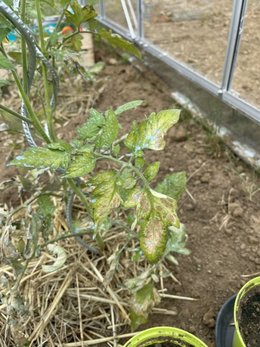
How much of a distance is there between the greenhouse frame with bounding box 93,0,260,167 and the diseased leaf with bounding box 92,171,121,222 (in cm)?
84

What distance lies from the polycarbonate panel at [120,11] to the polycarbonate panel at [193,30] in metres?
0.10

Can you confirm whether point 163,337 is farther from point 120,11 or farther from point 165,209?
point 120,11

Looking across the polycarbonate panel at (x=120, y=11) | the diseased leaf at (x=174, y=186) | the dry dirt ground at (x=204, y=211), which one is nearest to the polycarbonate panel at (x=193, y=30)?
the polycarbonate panel at (x=120, y=11)

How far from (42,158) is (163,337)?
0.52m

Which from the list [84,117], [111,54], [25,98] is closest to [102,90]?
[84,117]

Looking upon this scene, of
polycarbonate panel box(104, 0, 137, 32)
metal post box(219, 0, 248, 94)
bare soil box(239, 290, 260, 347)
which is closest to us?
bare soil box(239, 290, 260, 347)

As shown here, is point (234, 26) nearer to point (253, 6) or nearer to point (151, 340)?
point (253, 6)

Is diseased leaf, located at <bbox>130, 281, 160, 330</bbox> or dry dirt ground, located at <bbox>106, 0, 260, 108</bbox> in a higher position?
dry dirt ground, located at <bbox>106, 0, 260, 108</bbox>

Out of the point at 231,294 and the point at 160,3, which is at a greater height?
the point at 160,3

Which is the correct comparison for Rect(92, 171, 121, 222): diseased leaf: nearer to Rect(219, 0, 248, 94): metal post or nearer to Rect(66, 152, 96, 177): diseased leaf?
Rect(66, 152, 96, 177): diseased leaf

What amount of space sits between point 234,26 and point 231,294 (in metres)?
0.90

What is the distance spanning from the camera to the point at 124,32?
6.86ft

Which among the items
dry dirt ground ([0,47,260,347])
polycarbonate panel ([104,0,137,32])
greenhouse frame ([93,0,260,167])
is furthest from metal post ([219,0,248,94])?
polycarbonate panel ([104,0,137,32])

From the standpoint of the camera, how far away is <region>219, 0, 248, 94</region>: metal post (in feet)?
4.17
